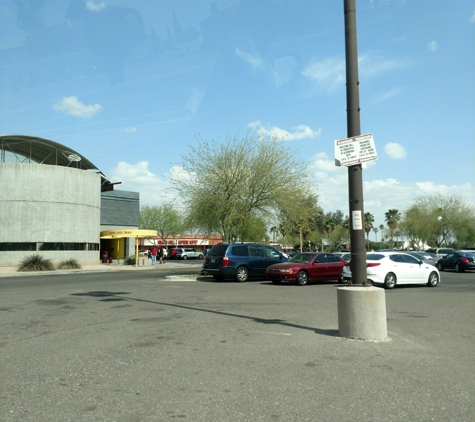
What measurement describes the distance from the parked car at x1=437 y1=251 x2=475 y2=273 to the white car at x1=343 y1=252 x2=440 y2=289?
1295cm

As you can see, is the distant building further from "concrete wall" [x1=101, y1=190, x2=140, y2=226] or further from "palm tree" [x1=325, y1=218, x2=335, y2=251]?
"palm tree" [x1=325, y1=218, x2=335, y2=251]

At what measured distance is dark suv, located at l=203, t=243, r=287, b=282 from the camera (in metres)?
22.5

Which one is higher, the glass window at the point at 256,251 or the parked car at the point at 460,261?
the glass window at the point at 256,251

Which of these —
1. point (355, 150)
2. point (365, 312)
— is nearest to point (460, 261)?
point (355, 150)

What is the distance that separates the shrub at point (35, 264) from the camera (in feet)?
112

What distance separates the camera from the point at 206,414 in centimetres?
455

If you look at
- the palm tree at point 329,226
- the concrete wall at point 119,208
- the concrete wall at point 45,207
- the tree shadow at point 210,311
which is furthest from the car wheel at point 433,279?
the palm tree at point 329,226

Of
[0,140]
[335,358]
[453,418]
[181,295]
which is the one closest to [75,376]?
[335,358]

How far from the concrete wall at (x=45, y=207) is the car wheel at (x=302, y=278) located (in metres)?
25.4

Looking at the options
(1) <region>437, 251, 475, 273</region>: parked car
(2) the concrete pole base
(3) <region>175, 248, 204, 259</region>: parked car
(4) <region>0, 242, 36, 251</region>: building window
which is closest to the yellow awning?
(4) <region>0, 242, 36, 251</region>: building window

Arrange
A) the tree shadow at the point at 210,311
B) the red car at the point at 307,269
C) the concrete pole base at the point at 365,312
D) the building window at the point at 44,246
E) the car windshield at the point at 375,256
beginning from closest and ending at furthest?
1. the concrete pole base at the point at 365,312
2. the tree shadow at the point at 210,311
3. the car windshield at the point at 375,256
4. the red car at the point at 307,269
5. the building window at the point at 44,246

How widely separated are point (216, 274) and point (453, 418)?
18.6 m

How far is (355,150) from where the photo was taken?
832cm

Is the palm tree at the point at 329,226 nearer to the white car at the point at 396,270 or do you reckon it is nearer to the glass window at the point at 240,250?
the glass window at the point at 240,250
